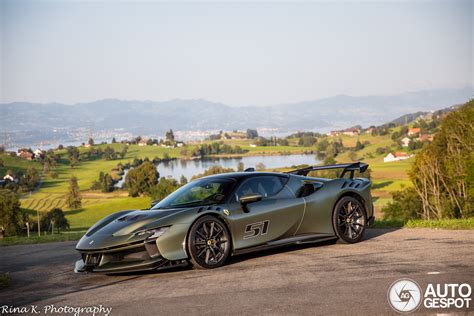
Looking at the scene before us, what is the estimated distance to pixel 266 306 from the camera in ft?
21.2

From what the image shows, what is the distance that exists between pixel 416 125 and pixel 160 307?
142059mm

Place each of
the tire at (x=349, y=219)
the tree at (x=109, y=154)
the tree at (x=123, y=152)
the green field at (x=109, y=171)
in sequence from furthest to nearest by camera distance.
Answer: the tree at (x=123, y=152) < the tree at (x=109, y=154) < the green field at (x=109, y=171) < the tire at (x=349, y=219)

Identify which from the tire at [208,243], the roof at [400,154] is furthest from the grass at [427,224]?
the roof at [400,154]

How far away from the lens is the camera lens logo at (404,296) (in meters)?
6.18

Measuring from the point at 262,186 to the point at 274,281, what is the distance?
292cm

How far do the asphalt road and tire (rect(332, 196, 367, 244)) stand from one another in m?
0.21

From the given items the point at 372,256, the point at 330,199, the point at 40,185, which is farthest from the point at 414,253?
the point at 40,185

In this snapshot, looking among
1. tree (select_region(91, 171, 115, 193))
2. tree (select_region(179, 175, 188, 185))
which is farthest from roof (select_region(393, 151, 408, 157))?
tree (select_region(91, 171, 115, 193))

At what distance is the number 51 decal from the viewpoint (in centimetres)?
977

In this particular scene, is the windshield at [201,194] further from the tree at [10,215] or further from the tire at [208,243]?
the tree at [10,215]

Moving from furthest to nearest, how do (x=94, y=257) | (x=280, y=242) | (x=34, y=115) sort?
(x=34, y=115)
(x=280, y=242)
(x=94, y=257)

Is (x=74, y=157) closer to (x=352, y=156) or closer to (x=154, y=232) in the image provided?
(x=352, y=156)

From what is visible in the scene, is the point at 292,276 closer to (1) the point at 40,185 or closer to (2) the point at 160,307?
(2) the point at 160,307

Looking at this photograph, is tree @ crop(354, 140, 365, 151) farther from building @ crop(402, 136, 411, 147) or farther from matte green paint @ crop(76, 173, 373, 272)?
matte green paint @ crop(76, 173, 373, 272)
